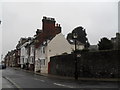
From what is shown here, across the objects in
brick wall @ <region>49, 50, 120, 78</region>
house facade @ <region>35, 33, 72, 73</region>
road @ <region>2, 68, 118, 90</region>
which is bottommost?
road @ <region>2, 68, 118, 90</region>

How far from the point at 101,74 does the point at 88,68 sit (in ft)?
8.57

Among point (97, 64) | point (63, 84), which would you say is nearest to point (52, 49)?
point (97, 64)

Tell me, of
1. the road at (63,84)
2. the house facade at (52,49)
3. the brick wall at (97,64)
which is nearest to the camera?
the road at (63,84)

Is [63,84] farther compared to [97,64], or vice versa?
[97,64]

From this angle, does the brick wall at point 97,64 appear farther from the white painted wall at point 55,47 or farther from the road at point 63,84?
the white painted wall at point 55,47

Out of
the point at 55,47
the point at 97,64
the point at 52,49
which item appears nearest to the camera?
the point at 97,64

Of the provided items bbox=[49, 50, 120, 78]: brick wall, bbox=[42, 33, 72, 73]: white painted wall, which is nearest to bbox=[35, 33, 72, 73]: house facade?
bbox=[42, 33, 72, 73]: white painted wall

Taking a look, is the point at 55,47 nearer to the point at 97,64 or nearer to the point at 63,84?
the point at 97,64

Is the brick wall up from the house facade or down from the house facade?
down

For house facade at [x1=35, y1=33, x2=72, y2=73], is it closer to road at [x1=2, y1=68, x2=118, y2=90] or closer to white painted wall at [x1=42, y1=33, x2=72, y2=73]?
white painted wall at [x1=42, y1=33, x2=72, y2=73]

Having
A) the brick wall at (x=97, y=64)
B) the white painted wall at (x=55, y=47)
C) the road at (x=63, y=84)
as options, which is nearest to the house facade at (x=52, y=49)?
the white painted wall at (x=55, y=47)

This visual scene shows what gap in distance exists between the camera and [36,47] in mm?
65875

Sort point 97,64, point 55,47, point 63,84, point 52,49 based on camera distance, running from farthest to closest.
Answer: point 55,47
point 52,49
point 97,64
point 63,84

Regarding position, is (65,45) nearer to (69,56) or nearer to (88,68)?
(69,56)
